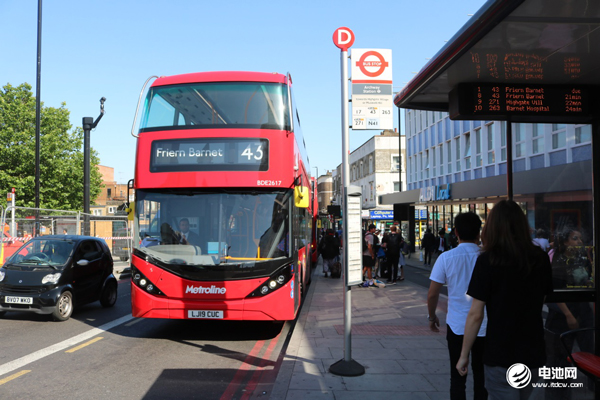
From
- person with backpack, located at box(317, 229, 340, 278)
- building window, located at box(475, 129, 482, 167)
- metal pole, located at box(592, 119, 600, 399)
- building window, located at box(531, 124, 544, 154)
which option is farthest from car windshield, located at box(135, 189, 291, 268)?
building window, located at box(475, 129, 482, 167)

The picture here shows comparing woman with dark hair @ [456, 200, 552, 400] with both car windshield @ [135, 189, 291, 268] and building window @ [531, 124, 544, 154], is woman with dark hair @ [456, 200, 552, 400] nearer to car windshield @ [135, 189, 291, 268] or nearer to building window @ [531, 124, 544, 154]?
building window @ [531, 124, 544, 154]

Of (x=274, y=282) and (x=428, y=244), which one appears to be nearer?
(x=274, y=282)

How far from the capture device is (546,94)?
5699mm

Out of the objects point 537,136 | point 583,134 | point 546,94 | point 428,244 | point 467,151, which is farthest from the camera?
point 467,151

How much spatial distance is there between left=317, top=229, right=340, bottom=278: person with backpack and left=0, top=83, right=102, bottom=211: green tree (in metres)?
23.0

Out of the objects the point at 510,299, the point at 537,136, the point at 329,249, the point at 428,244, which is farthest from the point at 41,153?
the point at 510,299

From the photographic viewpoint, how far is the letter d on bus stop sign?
6.29 m

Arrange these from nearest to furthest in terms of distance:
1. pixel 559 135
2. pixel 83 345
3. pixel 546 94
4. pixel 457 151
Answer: pixel 546 94 < pixel 559 135 < pixel 83 345 < pixel 457 151

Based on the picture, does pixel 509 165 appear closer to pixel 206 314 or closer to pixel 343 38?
pixel 343 38

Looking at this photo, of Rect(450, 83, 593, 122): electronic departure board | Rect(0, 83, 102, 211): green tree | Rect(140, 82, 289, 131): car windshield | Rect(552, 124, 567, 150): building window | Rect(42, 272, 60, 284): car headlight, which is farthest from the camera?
Rect(0, 83, 102, 211): green tree

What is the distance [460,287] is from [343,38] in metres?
3.44

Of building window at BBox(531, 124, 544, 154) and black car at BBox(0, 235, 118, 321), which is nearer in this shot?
building window at BBox(531, 124, 544, 154)

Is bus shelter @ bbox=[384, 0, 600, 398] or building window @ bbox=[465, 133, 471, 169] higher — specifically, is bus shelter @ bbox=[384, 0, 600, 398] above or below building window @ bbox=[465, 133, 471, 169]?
below

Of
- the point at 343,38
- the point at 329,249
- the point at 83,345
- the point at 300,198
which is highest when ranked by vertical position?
the point at 343,38
